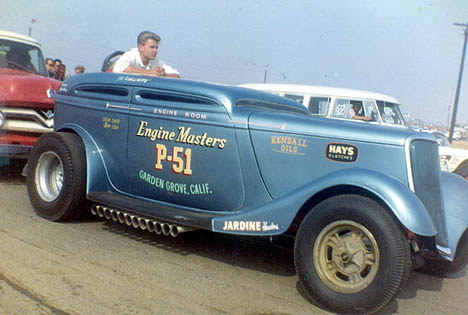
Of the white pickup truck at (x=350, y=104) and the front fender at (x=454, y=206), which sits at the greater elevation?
the white pickup truck at (x=350, y=104)

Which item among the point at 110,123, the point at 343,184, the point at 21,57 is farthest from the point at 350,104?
the point at 343,184

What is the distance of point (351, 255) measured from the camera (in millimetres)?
3213

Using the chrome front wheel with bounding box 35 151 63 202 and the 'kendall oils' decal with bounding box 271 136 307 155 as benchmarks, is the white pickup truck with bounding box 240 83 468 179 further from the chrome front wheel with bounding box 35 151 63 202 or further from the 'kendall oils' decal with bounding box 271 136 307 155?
the 'kendall oils' decal with bounding box 271 136 307 155

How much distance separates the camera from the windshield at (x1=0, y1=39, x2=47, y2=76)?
24.8 feet

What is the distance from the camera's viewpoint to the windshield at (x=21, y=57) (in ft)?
24.8

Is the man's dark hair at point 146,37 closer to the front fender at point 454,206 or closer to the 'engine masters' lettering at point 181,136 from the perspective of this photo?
the 'engine masters' lettering at point 181,136

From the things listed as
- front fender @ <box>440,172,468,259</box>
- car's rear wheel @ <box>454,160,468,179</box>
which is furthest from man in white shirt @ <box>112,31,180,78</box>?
car's rear wheel @ <box>454,160,468,179</box>

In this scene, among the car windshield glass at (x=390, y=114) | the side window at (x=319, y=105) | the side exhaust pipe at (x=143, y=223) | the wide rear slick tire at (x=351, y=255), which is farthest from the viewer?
the side window at (x=319, y=105)

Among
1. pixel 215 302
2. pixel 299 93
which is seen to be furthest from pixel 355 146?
pixel 299 93

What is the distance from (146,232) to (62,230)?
2.53 feet

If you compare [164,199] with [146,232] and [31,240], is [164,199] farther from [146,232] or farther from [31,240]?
[31,240]

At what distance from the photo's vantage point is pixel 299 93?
11.3m

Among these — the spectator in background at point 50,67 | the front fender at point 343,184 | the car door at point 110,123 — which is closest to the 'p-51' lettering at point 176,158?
the car door at point 110,123

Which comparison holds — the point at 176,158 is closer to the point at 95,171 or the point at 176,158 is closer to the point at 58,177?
the point at 95,171
